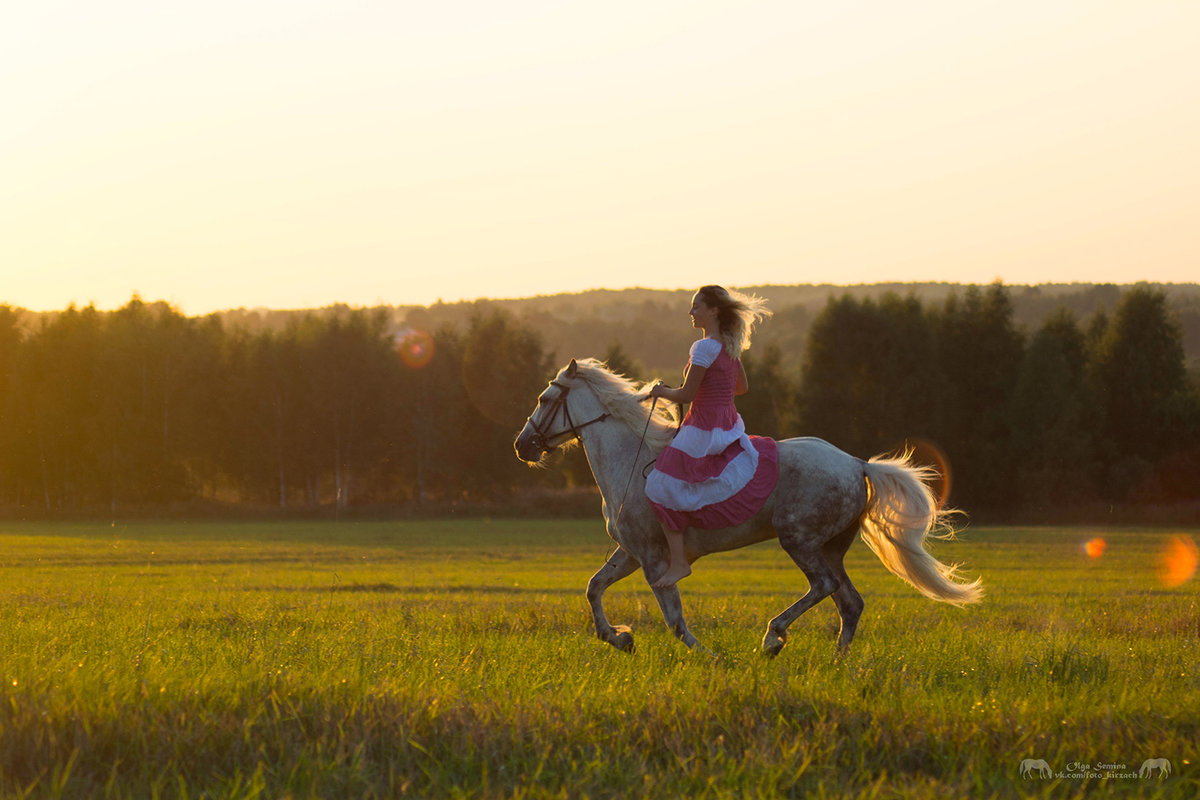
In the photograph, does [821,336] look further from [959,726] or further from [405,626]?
[959,726]

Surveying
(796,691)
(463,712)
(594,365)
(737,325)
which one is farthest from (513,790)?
(594,365)

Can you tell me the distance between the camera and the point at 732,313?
9781 millimetres

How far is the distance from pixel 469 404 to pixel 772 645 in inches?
2737

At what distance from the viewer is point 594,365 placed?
1093cm

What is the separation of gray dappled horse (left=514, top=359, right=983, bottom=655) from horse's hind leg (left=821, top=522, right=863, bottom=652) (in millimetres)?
11

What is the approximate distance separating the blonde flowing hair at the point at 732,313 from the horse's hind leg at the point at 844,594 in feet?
7.12

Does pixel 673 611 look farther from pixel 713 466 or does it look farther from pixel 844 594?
pixel 844 594

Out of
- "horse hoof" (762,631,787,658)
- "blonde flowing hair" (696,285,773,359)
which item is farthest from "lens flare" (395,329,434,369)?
"horse hoof" (762,631,787,658)

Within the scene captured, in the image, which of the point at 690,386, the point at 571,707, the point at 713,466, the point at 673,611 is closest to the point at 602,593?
the point at 673,611

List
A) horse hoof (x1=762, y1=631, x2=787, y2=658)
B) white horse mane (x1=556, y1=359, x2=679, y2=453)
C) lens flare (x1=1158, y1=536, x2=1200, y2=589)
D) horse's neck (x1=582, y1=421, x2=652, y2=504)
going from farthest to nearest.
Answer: lens flare (x1=1158, y1=536, x2=1200, y2=589)
white horse mane (x1=556, y1=359, x2=679, y2=453)
horse's neck (x1=582, y1=421, x2=652, y2=504)
horse hoof (x1=762, y1=631, x2=787, y2=658)

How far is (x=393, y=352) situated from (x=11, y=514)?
2734 centimetres

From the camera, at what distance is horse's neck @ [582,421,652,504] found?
10227 mm

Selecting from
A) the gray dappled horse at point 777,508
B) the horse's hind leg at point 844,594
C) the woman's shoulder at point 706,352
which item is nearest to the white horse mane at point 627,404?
the gray dappled horse at point 777,508

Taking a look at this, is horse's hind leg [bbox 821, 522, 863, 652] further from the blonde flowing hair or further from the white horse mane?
the blonde flowing hair
